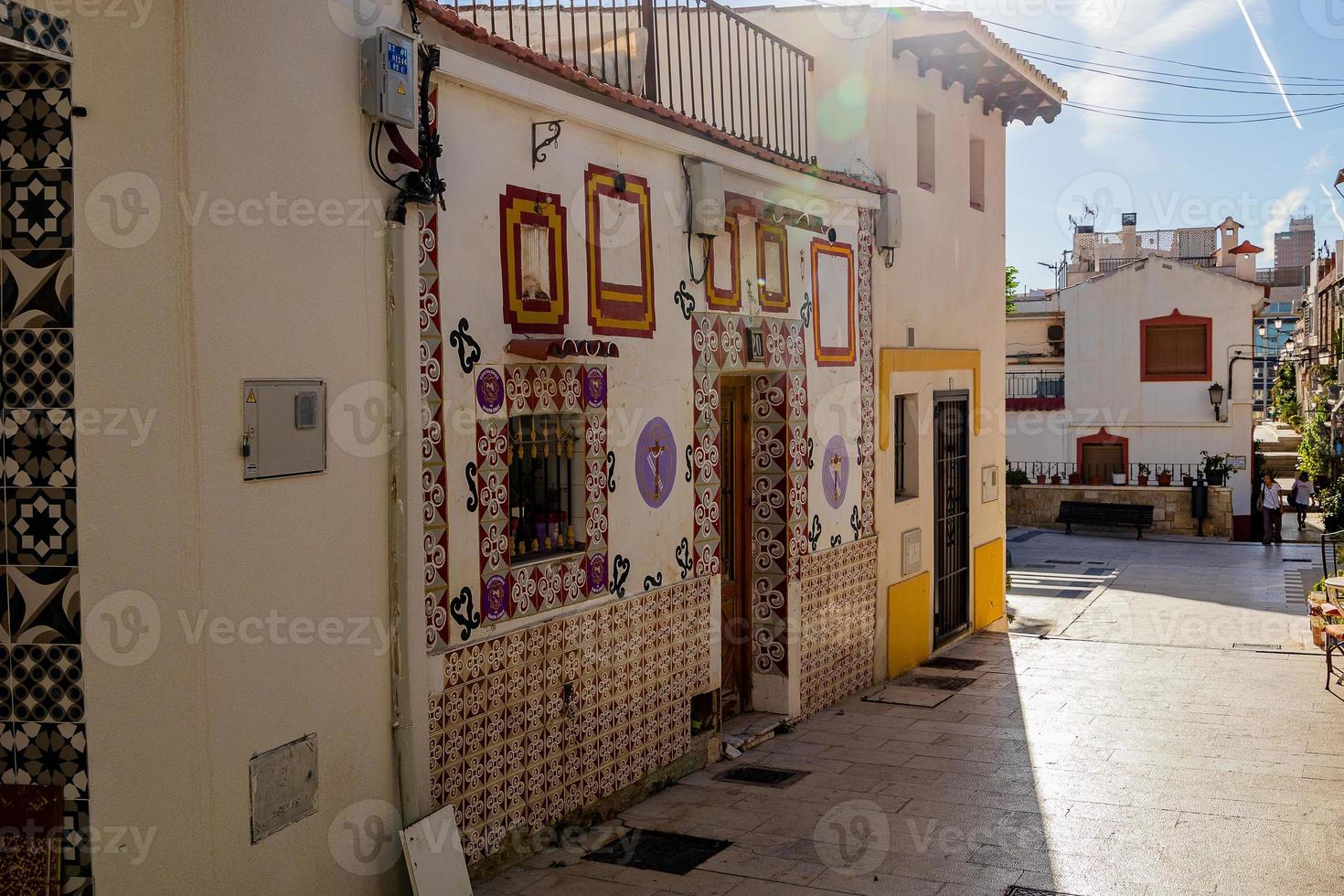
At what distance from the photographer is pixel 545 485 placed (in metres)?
6.89

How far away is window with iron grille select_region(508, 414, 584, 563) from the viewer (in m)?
6.59

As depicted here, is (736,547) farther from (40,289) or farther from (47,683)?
(40,289)

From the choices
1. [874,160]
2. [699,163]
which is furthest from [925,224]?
[699,163]

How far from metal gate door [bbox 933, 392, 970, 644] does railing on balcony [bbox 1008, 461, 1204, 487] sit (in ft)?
46.7

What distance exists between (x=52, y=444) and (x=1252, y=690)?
397 inches

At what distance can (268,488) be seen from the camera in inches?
192

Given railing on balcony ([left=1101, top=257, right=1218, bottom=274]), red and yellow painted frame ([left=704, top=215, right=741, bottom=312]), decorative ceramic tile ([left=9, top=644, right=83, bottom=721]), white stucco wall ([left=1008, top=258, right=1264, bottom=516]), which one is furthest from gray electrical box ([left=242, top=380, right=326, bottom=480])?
railing on balcony ([left=1101, top=257, right=1218, bottom=274])

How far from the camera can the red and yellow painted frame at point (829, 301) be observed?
1005 cm

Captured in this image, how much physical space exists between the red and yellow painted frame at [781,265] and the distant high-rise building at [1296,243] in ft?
196

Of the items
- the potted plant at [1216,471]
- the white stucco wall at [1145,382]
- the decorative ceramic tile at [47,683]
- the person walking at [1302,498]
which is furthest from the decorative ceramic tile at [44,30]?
the white stucco wall at [1145,382]

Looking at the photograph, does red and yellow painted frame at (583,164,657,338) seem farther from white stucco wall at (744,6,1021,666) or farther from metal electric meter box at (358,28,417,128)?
white stucco wall at (744,6,1021,666)

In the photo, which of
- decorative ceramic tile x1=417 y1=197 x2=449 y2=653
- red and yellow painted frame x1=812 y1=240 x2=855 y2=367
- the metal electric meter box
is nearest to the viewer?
the metal electric meter box

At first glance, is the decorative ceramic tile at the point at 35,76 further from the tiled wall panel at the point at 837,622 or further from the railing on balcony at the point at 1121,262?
the railing on balcony at the point at 1121,262

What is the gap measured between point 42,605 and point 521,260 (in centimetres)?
311
